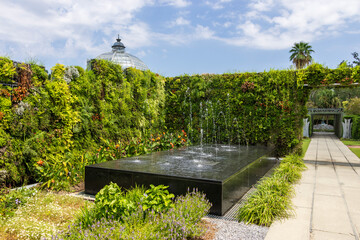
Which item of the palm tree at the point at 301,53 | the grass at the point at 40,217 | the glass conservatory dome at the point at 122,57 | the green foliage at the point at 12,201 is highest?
the palm tree at the point at 301,53

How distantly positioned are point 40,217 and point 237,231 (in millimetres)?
2603

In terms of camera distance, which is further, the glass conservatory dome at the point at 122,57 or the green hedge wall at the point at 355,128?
the glass conservatory dome at the point at 122,57

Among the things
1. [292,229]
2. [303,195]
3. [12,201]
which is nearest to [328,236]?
[292,229]

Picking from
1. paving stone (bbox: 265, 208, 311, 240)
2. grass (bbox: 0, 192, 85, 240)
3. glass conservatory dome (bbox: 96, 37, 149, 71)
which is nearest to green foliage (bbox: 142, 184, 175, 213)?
grass (bbox: 0, 192, 85, 240)

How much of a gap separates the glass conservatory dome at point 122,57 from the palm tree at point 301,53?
1882 cm

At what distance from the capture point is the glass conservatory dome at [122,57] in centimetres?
2278

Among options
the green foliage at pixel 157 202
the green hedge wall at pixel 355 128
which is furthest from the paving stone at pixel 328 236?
the green hedge wall at pixel 355 128

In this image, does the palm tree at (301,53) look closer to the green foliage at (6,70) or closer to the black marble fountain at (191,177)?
the black marble fountain at (191,177)

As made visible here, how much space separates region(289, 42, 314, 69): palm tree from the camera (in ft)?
102

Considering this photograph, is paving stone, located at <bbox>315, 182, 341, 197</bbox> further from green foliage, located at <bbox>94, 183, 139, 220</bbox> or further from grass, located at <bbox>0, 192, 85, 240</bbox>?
grass, located at <bbox>0, 192, 85, 240</bbox>

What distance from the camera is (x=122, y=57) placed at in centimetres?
2333

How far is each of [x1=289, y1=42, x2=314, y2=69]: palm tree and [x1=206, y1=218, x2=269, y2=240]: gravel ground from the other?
3156cm

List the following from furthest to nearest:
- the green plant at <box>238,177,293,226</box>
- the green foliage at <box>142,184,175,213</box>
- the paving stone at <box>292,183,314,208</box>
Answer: the paving stone at <box>292,183,314,208</box>
the green plant at <box>238,177,293,226</box>
the green foliage at <box>142,184,175,213</box>

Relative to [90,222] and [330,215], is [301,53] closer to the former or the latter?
[330,215]
